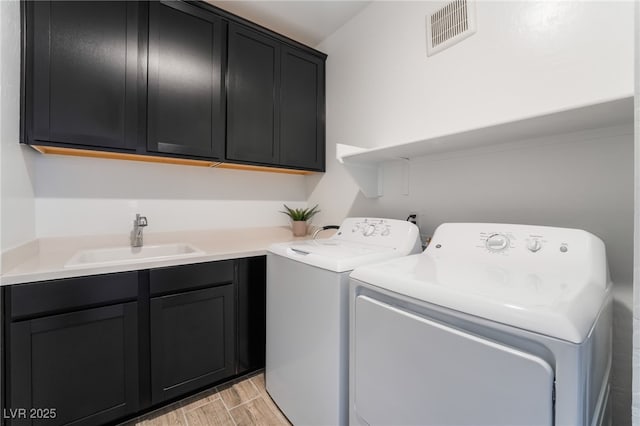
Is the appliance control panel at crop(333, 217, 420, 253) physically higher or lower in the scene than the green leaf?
lower

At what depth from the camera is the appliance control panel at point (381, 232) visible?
1.38 metres

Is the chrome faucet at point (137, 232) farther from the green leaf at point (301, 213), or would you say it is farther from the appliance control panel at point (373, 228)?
the appliance control panel at point (373, 228)

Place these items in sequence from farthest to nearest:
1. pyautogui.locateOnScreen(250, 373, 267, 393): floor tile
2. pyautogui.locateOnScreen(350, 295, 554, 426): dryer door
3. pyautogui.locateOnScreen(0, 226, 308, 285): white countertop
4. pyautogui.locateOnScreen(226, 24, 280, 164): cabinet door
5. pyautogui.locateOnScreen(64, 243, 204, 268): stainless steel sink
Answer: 1. pyautogui.locateOnScreen(226, 24, 280, 164): cabinet door
2. pyautogui.locateOnScreen(250, 373, 267, 393): floor tile
3. pyautogui.locateOnScreen(64, 243, 204, 268): stainless steel sink
4. pyautogui.locateOnScreen(0, 226, 308, 285): white countertop
5. pyautogui.locateOnScreen(350, 295, 554, 426): dryer door

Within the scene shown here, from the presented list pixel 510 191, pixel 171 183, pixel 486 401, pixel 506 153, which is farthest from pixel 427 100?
pixel 171 183

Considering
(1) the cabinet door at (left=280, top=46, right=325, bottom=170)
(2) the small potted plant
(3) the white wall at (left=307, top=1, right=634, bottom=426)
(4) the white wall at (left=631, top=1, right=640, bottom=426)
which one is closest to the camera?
(4) the white wall at (left=631, top=1, right=640, bottom=426)

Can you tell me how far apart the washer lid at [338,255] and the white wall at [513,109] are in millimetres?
486

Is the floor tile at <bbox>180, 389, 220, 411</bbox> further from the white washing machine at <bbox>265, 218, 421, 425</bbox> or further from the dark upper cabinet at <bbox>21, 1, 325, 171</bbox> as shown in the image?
the dark upper cabinet at <bbox>21, 1, 325, 171</bbox>

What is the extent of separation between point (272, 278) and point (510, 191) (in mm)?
1332

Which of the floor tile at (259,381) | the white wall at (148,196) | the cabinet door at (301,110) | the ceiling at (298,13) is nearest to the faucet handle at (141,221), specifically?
the white wall at (148,196)

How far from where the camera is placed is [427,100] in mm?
1622

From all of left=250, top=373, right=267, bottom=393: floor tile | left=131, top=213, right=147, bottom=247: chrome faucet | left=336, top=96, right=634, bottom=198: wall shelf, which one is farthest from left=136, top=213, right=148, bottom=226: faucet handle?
left=336, top=96, right=634, bottom=198: wall shelf

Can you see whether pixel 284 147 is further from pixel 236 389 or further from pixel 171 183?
pixel 236 389

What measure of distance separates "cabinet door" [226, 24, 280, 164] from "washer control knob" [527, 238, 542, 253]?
1694 mm

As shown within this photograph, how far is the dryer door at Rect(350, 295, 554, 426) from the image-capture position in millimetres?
594
